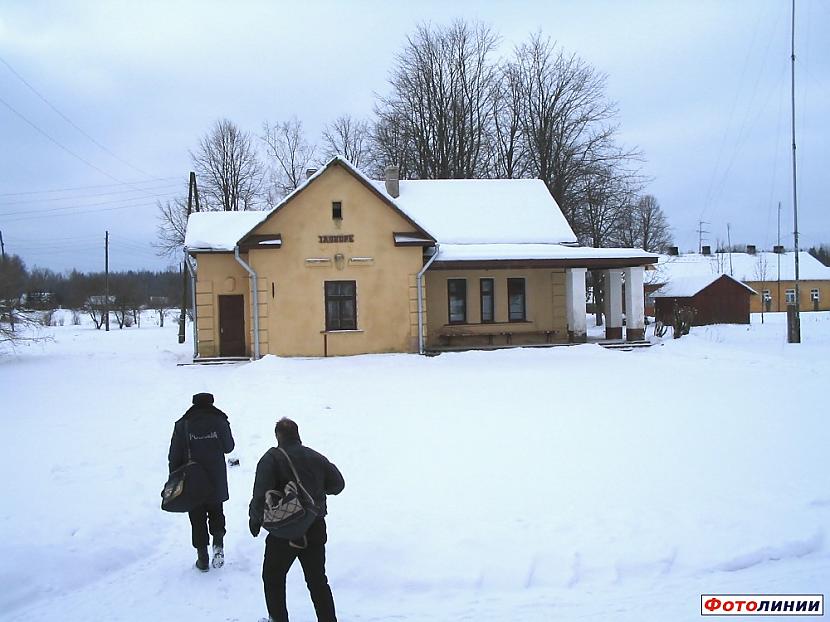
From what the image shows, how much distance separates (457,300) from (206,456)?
16.7m

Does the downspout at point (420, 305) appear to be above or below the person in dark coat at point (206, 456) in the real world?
above

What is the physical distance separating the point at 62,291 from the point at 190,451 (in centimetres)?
8246

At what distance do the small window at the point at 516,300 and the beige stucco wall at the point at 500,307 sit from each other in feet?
0.46

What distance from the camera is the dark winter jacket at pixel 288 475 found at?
4.17 m

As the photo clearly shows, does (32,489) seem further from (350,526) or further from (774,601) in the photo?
(774,601)

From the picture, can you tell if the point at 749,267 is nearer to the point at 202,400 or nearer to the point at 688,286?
the point at 688,286

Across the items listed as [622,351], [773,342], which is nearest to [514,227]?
[622,351]

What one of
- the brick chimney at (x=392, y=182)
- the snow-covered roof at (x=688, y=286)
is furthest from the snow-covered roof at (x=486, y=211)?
the snow-covered roof at (x=688, y=286)

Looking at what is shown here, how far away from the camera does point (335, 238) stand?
721 inches

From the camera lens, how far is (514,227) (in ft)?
76.0

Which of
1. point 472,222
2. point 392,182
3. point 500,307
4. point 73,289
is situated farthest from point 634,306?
point 73,289

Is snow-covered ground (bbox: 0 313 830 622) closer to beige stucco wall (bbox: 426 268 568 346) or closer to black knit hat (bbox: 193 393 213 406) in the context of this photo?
black knit hat (bbox: 193 393 213 406)

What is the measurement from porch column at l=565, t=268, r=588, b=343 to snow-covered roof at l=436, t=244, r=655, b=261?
88 centimetres
